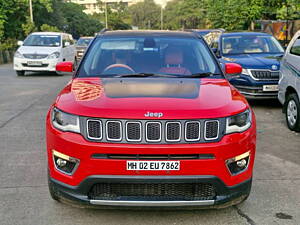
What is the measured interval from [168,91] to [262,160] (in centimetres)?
228

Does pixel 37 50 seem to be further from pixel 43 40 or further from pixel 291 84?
pixel 291 84

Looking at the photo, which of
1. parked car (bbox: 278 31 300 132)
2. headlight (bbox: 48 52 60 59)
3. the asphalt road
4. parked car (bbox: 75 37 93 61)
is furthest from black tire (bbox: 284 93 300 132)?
parked car (bbox: 75 37 93 61)

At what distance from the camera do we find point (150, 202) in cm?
323

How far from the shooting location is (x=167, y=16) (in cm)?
11431

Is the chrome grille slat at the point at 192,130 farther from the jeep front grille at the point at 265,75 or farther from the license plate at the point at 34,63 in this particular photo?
the license plate at the point at 34,63

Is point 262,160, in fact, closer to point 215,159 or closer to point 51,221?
point 215,159

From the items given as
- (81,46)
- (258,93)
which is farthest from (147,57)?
(81,46)

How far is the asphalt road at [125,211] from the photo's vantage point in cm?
369

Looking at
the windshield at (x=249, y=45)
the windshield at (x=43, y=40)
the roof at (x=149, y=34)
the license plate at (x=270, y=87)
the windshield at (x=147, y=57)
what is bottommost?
the windshield at (x=43, y=40)

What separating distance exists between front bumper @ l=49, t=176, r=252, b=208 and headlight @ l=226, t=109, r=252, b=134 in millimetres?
421

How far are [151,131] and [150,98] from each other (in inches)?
14.9

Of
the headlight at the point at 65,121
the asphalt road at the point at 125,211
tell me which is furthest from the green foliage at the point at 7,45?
the headlight at the point at 65,121

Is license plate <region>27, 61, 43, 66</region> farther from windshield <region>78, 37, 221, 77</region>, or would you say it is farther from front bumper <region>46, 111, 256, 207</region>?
front bumper <region>46, 111, 256, 207</region>

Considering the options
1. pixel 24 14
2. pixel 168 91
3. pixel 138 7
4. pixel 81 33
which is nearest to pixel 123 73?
pixel 168 91
